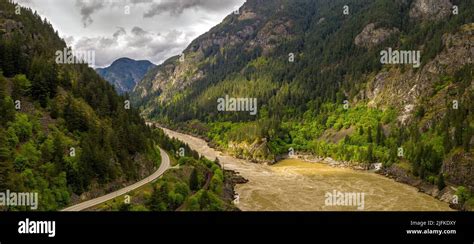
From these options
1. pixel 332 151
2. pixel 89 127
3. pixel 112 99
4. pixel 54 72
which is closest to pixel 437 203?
pixel 332 151

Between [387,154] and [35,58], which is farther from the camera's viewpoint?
[387,154]

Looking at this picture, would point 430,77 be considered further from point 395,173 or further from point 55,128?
point 55,128

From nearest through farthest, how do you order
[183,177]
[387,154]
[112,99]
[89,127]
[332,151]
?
[89,127] → [183,177] → [112,99] → [387,154] → [332,151]

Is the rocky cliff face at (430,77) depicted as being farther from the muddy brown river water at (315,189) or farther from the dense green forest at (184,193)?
the dense green forest at (184,193)

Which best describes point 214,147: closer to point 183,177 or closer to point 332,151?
point 332,151
